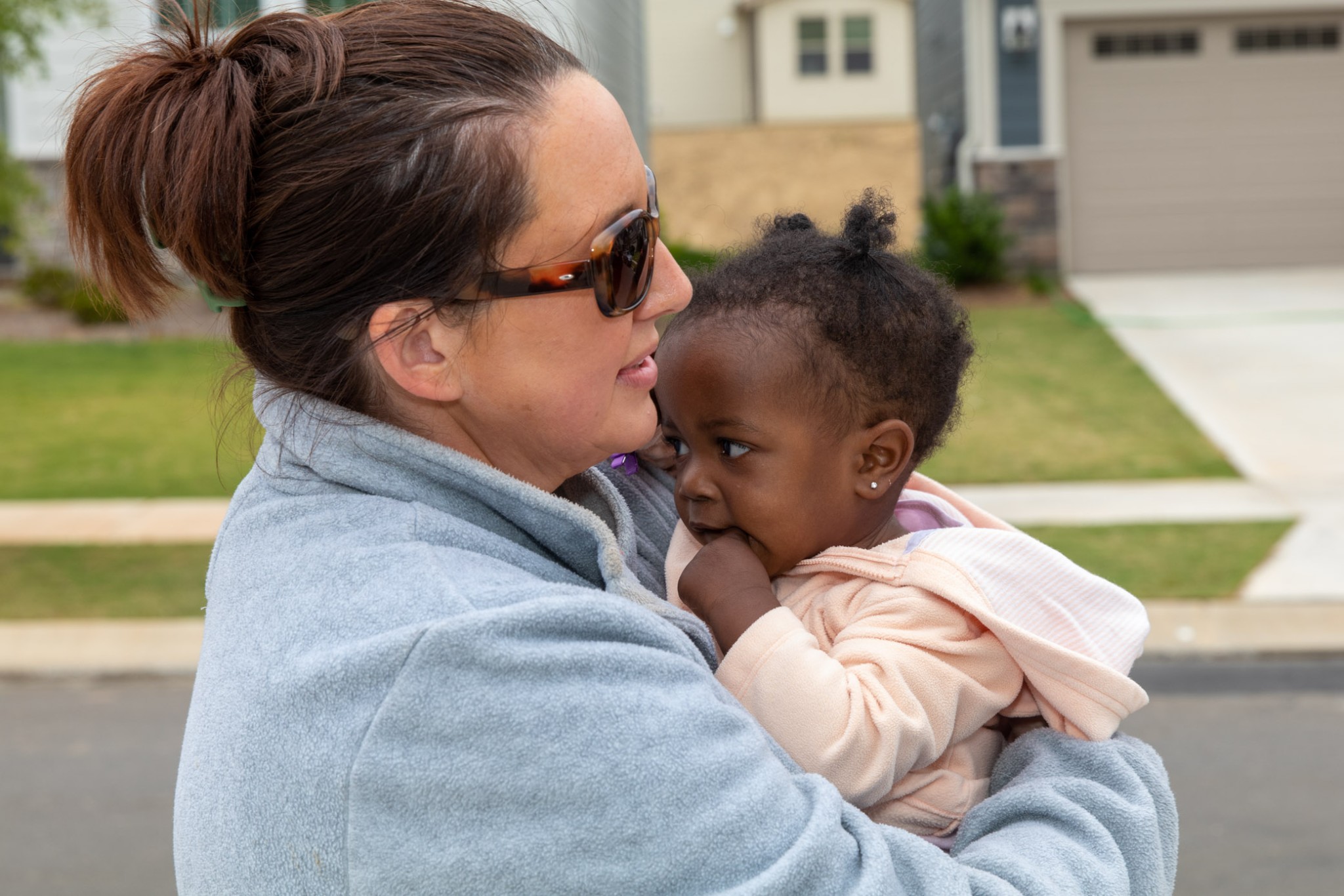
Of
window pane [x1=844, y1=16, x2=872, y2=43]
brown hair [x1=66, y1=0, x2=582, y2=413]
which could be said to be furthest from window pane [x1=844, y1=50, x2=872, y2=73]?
brown hair [x1=66, y1=0, x2=582, y2=413]

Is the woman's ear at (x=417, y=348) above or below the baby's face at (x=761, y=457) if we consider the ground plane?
above

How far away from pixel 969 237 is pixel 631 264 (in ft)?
45.2

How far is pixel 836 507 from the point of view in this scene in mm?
1873

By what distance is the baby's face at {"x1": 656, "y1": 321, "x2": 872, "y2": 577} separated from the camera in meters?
1.85

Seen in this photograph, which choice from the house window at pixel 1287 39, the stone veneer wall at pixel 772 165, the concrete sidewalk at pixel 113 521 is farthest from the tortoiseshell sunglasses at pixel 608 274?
the stone veneer wall at pixel 772 165

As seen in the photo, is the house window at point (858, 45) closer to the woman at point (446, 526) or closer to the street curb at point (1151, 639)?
the street curb at point (1151, 639)

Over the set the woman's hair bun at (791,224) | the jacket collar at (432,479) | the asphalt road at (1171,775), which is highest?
the woman's hair bun at (791,224)

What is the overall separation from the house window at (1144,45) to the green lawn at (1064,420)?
4.08 meters

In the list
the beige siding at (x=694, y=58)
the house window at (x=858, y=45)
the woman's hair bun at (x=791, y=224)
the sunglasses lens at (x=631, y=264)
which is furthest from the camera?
the beige siding at (x=694, y=58)

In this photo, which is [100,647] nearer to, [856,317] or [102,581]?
[102,581]

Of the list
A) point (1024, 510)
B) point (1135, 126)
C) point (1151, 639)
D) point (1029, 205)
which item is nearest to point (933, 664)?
point (1151, 639)

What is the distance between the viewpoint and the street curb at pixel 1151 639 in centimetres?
623

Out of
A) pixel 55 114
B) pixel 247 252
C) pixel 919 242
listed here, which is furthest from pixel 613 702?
pixel 919 242

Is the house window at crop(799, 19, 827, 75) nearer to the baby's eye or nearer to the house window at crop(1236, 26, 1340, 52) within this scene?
the house window at crop(1236, 26, 1340, 52)
